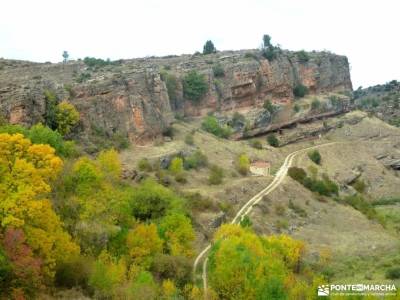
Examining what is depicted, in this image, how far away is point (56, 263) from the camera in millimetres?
30062

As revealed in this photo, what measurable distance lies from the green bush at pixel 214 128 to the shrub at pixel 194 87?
4.58 meters

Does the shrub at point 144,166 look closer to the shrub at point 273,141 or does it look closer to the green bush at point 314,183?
the green bush at point 314,183

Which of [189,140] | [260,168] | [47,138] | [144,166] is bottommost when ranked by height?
[260,168]

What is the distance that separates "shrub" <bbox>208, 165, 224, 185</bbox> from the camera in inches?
2393

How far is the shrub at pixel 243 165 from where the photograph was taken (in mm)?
68688

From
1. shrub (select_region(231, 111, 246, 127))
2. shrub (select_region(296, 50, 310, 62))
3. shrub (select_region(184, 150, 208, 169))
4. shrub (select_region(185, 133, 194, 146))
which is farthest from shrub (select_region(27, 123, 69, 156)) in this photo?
shrub (select_region(296, 50, 310, 62))

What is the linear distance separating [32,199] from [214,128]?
2190 inches

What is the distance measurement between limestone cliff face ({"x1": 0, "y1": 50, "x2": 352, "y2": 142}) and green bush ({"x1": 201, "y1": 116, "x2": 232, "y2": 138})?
192 inches

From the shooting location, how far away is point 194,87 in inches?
3428

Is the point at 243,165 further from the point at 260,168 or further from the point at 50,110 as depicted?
the point at 50,110

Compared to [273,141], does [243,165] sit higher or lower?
lower

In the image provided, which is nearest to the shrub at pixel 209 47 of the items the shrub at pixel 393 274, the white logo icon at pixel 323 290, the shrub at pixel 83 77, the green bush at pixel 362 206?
the shrub at pixel 83 77

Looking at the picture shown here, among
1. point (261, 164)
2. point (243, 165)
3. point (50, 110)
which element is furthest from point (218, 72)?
point (50, 110)

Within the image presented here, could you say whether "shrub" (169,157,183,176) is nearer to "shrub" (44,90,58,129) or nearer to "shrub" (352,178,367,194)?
"shrub" (44,90,58,129)
